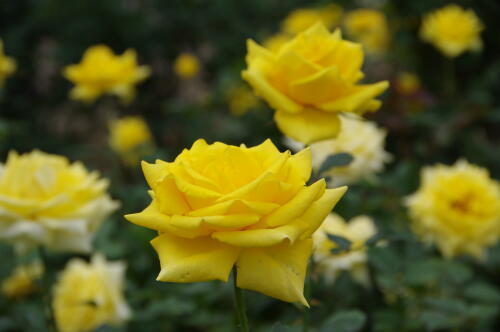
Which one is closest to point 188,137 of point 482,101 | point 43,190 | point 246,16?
point 246,16

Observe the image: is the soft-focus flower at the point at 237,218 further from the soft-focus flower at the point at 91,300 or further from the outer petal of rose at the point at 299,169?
the soft-focus flower at the point at 91,300

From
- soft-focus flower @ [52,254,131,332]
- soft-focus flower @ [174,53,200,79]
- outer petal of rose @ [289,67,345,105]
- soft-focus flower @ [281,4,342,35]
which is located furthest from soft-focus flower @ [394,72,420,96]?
outer petal of rose @ [289,67,345,105]

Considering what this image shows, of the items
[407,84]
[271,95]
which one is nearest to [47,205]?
[271,95]

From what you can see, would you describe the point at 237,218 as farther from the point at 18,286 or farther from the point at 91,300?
the point at 18,286

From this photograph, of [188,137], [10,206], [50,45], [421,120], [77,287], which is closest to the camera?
[10,206]

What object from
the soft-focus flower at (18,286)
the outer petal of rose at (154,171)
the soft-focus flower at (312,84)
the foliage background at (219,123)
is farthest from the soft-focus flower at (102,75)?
the outer petal of rose at (154,171)

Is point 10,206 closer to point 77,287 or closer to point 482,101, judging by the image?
point 77,287

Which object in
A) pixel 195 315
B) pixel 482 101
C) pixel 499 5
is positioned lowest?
pixel 482 101
